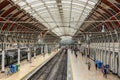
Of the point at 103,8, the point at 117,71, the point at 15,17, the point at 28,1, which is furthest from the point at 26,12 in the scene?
the point at 117,71

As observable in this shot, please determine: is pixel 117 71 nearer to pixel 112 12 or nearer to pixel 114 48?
pixel 114 48

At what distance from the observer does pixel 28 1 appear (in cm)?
3291

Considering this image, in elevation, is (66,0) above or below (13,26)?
above

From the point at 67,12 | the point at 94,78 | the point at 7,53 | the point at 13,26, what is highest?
the point at 67,12

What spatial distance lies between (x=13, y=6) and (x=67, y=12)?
48.1 ft

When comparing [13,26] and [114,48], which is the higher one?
[13,26]

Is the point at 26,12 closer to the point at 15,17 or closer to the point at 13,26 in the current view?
the point at 15,17

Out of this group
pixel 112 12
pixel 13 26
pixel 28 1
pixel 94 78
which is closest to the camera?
pixel 112 12

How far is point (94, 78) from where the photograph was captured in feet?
101

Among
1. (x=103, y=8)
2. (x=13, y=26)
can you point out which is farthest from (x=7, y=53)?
(x=103, y=8)

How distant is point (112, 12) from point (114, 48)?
6.70m

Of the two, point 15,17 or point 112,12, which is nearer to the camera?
point 112,12

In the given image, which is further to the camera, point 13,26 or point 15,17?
point 13,26

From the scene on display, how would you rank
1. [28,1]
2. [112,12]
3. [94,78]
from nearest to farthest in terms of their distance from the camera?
[112,12], [94,78], [28,1]
